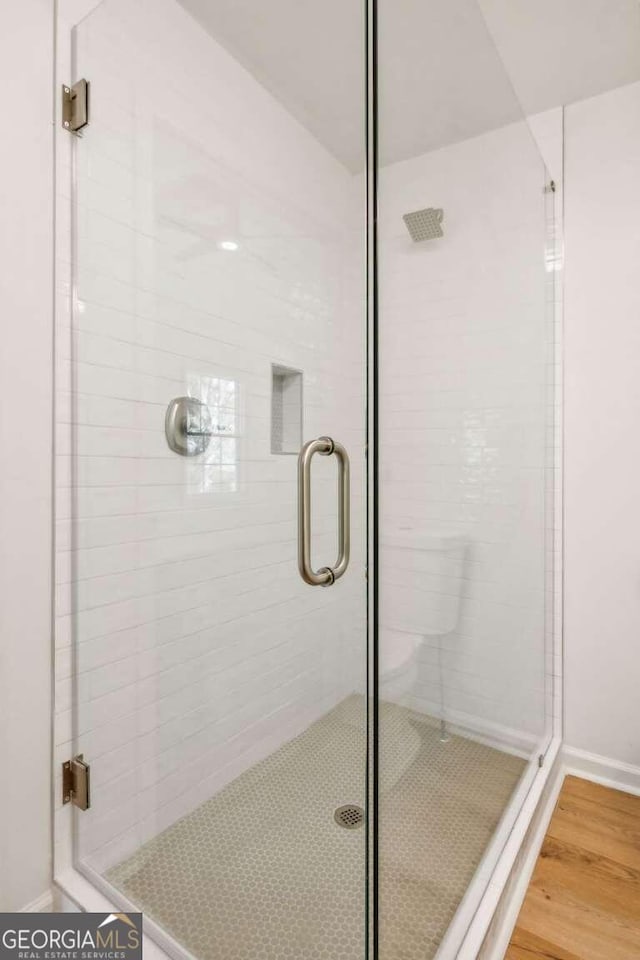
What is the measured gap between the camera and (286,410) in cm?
109

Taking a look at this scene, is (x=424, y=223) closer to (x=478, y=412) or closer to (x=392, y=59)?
(x=392, y=59)

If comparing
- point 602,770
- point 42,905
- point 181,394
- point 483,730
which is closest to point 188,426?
point 181,394

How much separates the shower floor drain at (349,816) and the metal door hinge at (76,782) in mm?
682

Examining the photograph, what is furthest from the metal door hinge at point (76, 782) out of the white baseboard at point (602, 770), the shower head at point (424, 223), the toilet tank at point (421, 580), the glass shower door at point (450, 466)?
the white baseboard at point (602, 770)

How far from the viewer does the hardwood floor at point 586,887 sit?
1.32 m

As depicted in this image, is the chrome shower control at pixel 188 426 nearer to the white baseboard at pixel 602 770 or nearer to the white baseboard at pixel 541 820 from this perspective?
the white baseboard at pixel 541 820

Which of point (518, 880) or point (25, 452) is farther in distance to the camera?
point (518, 880)

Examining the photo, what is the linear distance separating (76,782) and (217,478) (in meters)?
0.86

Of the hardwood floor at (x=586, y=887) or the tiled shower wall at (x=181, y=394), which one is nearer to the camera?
the tiled shower wall at (x=181, y=394)

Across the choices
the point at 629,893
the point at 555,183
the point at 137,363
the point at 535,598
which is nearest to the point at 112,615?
the point at 137,363

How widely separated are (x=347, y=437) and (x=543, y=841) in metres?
1.57

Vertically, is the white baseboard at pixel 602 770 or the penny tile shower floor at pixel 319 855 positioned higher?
the penny tile shower floor at pixel 319 855

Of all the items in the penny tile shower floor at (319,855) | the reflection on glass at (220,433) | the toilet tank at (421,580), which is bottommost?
the penny tile shower floor at (319,855)

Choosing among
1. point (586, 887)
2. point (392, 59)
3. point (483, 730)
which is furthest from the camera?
point (586, 887)
